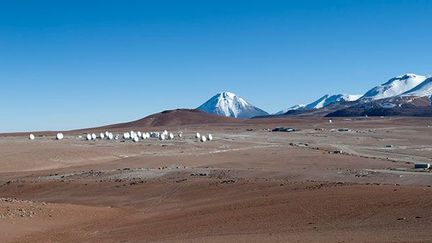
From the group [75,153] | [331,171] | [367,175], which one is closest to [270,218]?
[367,175]

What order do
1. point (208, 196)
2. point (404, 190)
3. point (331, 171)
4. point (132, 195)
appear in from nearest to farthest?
point (404, 190) → point (208, 196) → point (132, 195) → point (331, 171)

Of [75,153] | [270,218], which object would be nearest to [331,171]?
[270,218]

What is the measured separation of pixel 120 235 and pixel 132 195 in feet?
40.6

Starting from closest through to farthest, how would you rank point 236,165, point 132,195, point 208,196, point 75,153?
1. point 208,196
2. point 132,195
3. point 236,165
4. point 75,153

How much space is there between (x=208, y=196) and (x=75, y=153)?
36.8m

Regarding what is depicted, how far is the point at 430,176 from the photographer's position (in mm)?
37875

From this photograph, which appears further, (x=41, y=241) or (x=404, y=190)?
(x=404, y=190)

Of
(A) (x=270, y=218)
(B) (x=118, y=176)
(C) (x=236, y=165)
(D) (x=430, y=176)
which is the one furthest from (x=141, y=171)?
(A) (x=270, y=218)

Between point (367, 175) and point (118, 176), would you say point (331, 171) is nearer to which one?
point (367, 175)

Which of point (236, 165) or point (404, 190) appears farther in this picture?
point (236, 165)

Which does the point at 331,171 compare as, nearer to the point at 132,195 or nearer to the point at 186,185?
the point at 186,185

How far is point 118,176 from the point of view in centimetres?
4416

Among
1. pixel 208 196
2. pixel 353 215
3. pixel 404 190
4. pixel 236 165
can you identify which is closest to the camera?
pixel 353 215

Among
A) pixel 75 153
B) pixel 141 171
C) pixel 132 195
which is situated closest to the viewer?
pixel 132 195
